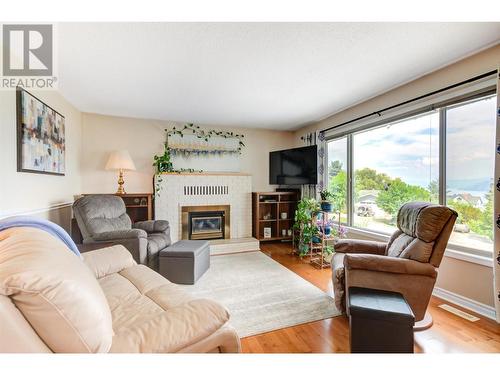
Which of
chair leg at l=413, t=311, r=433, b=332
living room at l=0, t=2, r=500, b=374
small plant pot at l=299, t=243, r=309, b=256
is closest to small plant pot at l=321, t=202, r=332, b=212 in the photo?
living room at l=0, t=2, r=500, b=374

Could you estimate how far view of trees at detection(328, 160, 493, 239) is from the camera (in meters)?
2.11

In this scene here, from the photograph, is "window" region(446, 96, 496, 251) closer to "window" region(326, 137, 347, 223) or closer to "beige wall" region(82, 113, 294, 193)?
"window" region(326, 137, 347, 223)

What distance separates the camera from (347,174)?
364cm

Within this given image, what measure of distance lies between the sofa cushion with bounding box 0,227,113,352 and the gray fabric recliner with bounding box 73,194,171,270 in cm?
176

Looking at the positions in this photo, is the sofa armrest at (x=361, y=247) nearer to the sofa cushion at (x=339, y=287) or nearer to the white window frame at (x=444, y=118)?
the sofa cushion at (x=339, y=287)

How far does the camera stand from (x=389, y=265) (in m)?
1.76

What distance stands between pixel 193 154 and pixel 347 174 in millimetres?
2802

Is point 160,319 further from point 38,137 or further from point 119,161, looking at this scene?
point 119,161

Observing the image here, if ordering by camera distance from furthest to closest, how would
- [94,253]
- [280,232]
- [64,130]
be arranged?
[280,232], [64,130], [94,253]

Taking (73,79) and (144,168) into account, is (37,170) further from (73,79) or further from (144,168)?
(144,168)

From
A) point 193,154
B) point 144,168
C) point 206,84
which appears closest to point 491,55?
point 206,84

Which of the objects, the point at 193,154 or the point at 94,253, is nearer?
the point at 94,253

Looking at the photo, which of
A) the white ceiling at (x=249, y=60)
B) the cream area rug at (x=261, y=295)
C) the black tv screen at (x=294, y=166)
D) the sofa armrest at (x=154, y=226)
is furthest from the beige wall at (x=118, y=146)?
the cream area rug at (x=261, y=295)

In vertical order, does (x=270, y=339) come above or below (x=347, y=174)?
below
